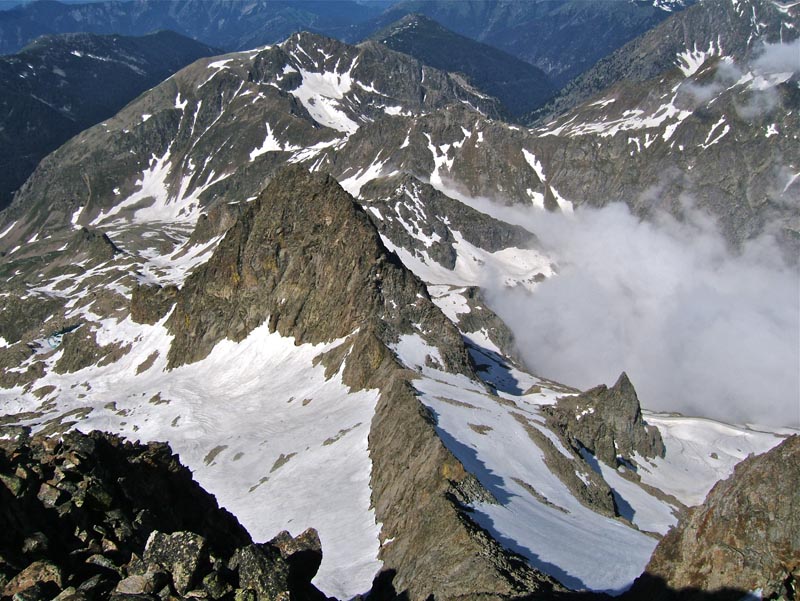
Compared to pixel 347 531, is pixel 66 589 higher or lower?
higher

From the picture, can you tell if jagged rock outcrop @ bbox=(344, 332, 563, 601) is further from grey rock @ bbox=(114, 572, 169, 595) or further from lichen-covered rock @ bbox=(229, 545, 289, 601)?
grey rock @ bbox=(114, 572, 169, 595)

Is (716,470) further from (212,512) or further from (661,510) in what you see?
(212,512)

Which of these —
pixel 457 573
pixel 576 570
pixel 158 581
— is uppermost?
pixel 158 581

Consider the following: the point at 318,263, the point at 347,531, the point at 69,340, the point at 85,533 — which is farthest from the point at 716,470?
the point at 69,340

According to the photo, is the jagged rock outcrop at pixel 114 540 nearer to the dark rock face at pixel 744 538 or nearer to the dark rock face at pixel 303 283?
the dark rock face at pixel 744 538

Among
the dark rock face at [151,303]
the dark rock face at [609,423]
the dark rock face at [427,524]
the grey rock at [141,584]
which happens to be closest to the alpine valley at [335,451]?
the grey rock at [141,584]

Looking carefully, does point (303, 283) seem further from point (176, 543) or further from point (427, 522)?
point (176, 543)
